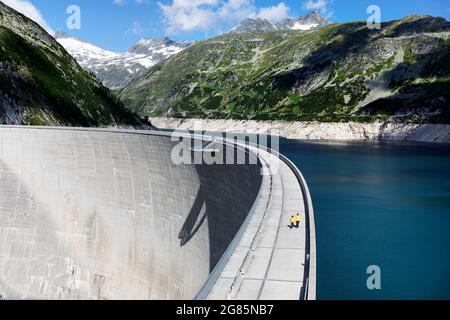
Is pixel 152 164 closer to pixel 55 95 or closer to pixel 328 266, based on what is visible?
pixel 328 266

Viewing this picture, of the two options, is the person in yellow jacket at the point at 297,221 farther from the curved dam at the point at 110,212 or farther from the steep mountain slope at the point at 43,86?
the steep mountain slope at the point at 43,86

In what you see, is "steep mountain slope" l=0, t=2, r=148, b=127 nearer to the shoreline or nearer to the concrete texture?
the concrete texture

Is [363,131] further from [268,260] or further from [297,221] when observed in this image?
[268,260]

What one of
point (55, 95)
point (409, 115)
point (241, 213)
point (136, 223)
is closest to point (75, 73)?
point (55, 95)

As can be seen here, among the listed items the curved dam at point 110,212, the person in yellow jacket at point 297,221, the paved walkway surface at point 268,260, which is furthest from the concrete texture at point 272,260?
the curved dam at point 110,212

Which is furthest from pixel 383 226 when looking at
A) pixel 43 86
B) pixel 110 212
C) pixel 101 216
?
pixel 43 86
